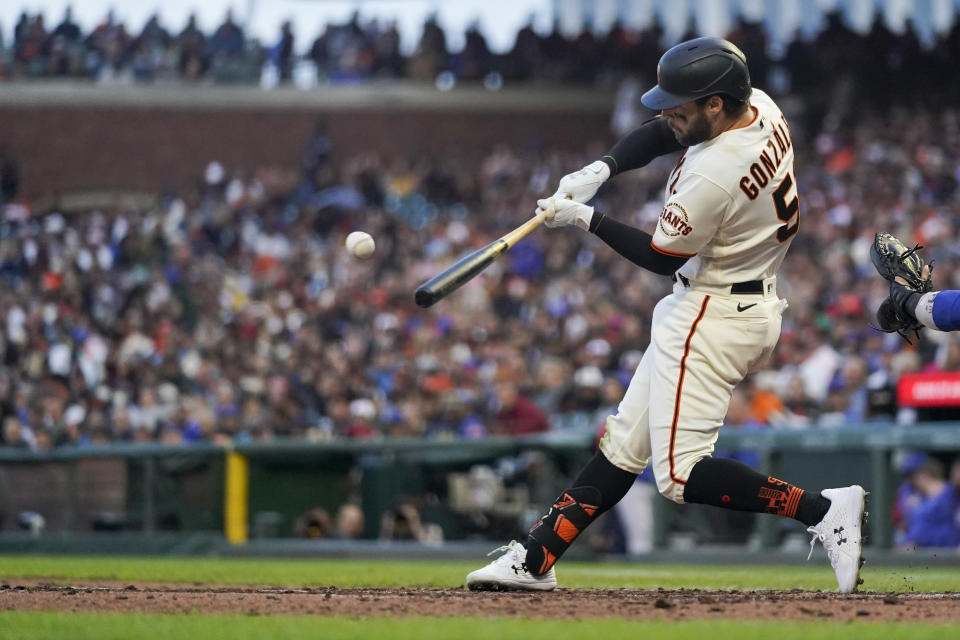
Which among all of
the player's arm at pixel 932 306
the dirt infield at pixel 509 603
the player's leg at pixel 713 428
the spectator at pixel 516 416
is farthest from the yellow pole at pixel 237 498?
the player's arm at pixel 932 306

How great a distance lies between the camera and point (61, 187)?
74.0ft

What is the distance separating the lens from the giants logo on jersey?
14.1 feet

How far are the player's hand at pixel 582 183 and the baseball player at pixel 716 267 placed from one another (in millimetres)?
148

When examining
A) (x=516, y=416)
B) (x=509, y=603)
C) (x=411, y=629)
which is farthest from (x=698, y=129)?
(x=516, y=416)

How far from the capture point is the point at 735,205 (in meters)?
4.36

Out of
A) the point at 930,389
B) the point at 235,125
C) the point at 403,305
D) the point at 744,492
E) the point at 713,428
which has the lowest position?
the point at 744,492

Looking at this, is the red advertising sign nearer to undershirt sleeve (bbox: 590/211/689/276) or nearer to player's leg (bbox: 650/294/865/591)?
player's leg (bbox: 650/294/865/591)

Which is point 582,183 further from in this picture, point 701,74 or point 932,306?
point 932,306

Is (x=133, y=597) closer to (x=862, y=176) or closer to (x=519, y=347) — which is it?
(x=519, y=347)

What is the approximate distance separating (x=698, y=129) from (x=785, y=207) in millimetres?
388

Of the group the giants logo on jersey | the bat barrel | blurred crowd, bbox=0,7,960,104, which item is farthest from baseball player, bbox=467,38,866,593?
blurred crowd, bbox=0,7,960,104

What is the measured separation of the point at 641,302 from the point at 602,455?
918cm

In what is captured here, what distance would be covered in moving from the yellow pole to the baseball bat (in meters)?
5.97

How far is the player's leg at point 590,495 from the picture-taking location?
15.3ft
